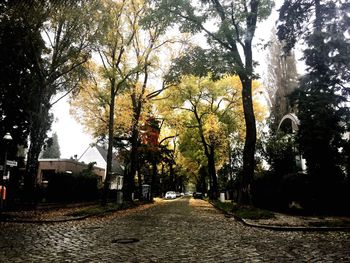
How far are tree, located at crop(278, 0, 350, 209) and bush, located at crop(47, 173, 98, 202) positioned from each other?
19.3 meters

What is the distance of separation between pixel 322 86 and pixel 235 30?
556 cm

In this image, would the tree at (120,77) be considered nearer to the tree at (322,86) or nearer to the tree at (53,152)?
the tree at (322,86)

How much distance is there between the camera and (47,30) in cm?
2153

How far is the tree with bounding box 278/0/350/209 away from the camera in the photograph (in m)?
16.1

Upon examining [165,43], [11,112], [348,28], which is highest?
[165,43]

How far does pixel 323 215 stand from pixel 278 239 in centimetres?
902

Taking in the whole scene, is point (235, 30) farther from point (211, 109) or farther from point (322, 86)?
point (211, 109)

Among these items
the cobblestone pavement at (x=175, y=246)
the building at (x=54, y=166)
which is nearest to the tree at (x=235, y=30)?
the cobblestone pavement at (x=175, y=246)

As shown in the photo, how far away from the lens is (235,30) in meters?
18.7

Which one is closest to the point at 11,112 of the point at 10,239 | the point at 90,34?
the point at 90,34

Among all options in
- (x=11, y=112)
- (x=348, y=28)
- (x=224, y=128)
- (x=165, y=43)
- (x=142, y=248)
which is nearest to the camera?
(x=142, y=248)

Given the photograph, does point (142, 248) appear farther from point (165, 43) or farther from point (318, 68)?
point (165, 43)

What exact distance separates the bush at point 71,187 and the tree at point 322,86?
19.3 metres

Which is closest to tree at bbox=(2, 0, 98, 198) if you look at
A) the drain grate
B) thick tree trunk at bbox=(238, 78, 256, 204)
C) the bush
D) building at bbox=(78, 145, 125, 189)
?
the bush
